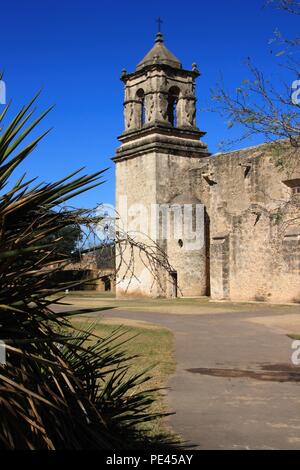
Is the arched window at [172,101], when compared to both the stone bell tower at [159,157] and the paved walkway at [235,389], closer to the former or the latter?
the stone bell tower at [159,157]

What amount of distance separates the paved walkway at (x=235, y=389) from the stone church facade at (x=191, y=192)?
1064 centimetres

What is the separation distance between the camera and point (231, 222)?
2542cm

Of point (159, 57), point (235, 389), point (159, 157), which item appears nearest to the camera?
point (235, 389)

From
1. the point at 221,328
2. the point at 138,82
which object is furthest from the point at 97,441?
the point at 138,82

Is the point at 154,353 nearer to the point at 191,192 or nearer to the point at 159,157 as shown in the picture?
the point at 159,157

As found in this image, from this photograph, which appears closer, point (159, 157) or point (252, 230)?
point (252, 230)

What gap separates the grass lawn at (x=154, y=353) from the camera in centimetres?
562

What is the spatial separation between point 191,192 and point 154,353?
19.7 meters

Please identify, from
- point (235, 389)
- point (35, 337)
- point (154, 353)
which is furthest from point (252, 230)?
point (35, 337)

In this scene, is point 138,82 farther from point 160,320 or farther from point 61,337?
point 61,337

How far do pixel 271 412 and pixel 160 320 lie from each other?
10157mm

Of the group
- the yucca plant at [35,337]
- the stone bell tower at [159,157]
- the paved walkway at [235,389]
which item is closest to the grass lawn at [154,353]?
the paved walkway at [235,389]

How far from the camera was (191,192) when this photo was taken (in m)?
29.3

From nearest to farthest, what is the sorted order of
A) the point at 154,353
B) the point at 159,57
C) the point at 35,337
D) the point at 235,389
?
the point at 35,337 < the point at 235,389 < the point at 154,353 < the point at 159,57
